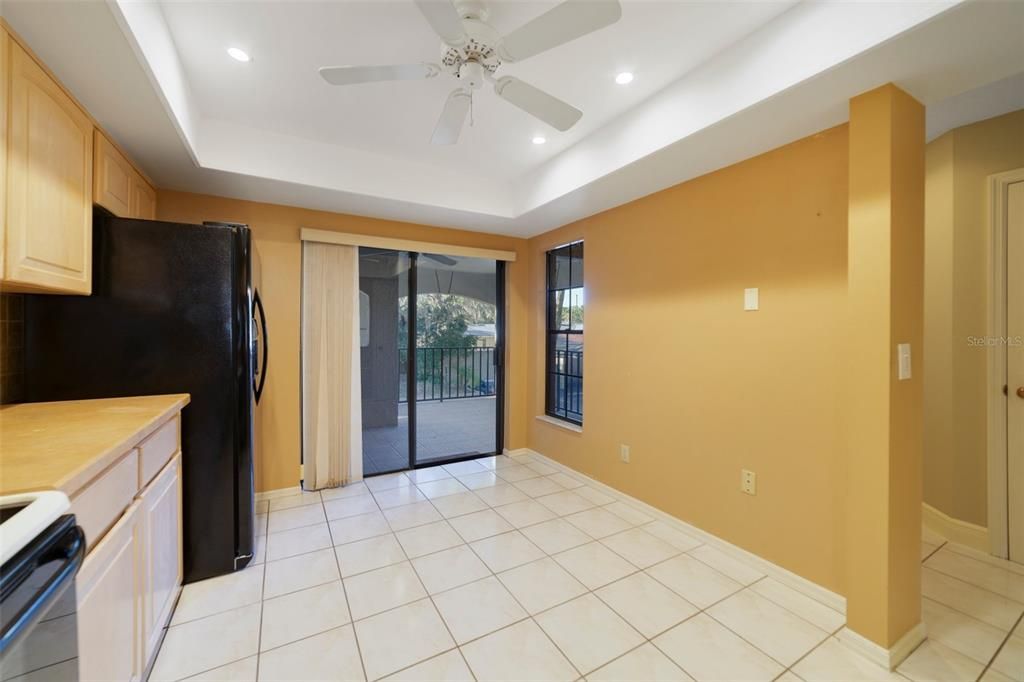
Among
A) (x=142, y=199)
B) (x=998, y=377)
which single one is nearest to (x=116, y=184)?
(x=142, y=199)

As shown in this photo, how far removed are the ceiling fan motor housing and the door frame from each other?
2919mm

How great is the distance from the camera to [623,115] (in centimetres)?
239

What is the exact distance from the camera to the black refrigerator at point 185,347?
1851 millimetres

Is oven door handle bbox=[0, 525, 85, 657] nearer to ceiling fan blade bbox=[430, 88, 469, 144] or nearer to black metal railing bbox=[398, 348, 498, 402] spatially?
ceiling fan blade bbox=[430, 88, 469, 144]

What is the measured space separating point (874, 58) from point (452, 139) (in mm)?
1713

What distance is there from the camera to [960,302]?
2441mm

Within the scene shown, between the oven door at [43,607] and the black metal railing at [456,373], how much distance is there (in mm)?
3145

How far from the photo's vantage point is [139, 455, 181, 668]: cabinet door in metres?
1.47

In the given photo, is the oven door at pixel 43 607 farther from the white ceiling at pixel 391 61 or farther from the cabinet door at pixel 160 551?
the white ceiling at pixel 391 61

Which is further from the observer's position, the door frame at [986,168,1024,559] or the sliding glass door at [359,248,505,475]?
the sliding glass door at [359,248,505,475]

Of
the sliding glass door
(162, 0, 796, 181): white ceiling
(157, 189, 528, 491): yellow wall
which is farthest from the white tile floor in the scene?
(162, 0, 796, 181): white ceiling

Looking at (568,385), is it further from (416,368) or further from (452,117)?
(452,117)

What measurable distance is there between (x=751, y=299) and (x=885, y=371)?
30.6 inches

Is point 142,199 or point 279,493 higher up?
point 142,199
